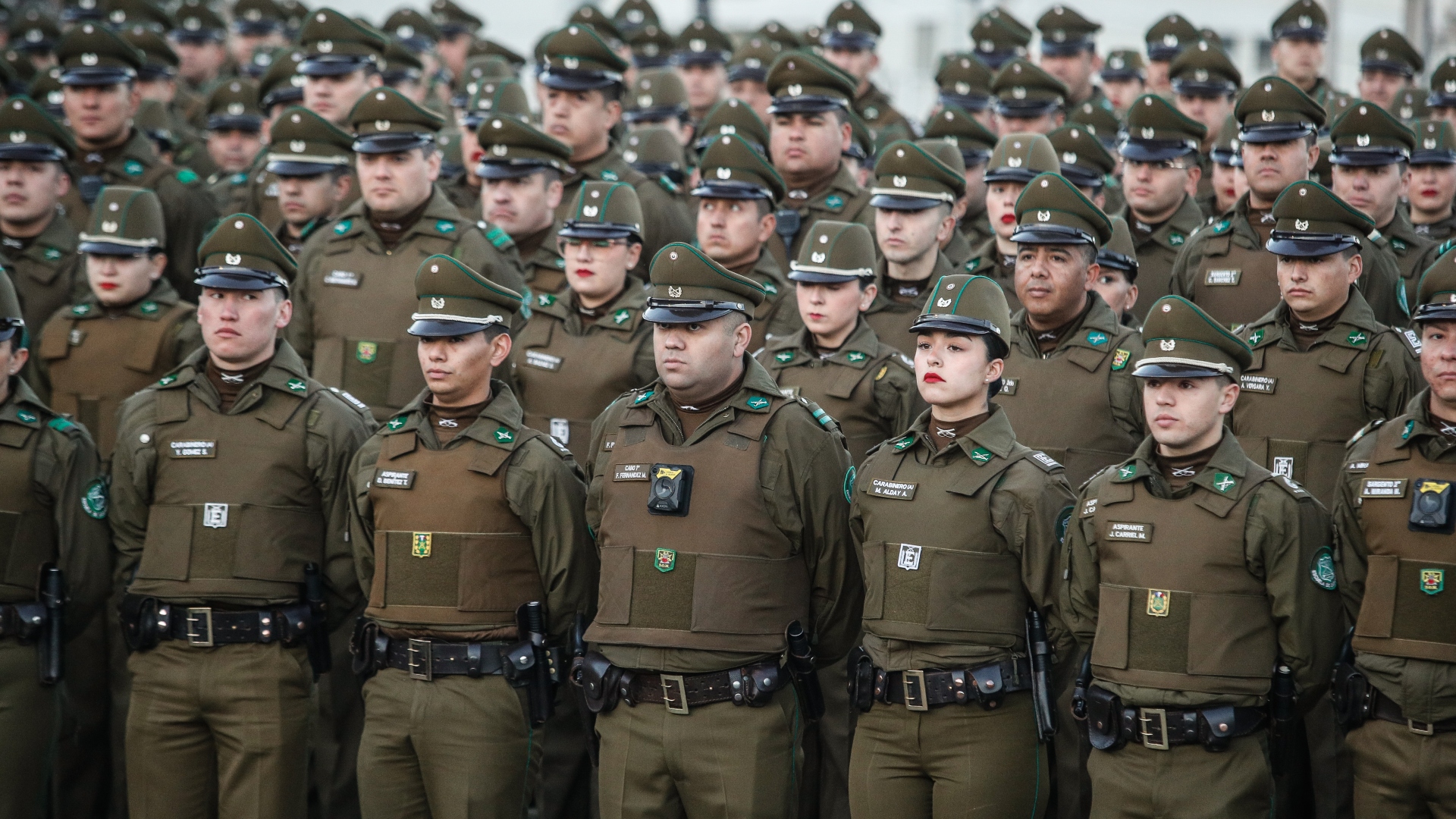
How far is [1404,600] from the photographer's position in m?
6.44

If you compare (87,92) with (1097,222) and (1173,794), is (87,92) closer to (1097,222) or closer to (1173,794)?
(1097,222)

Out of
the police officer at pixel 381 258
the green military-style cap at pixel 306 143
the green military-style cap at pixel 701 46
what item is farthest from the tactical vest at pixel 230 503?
the green military-style cap at pixel 701 46

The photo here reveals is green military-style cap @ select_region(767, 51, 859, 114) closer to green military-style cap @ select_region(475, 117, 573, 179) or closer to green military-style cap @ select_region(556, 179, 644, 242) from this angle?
green military-style cap @ select_region(475, 117, 573, 179)

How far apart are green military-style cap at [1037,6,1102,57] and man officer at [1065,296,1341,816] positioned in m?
7.98

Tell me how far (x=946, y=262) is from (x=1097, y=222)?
1.28 metres

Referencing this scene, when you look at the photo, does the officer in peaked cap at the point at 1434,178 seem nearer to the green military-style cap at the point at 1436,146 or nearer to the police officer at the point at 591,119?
the green military-style cap at the point at 1436,146

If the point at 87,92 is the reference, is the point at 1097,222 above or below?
below

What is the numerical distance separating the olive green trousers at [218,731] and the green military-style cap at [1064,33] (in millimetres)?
9030

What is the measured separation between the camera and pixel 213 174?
1333cm

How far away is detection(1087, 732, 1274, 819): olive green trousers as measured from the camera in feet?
20.4

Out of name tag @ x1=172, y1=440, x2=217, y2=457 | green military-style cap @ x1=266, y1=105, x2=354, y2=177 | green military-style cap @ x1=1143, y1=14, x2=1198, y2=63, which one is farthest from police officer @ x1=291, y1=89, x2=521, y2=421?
green military-style cap @ x1=1143, y1=14, x2=1198, y2=63

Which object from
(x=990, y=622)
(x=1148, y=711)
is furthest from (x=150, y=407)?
(x=1148, y=711)

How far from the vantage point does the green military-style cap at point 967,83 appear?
13406mm

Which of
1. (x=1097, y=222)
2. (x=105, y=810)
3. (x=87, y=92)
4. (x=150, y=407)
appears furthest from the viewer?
(x=87, y=92)
